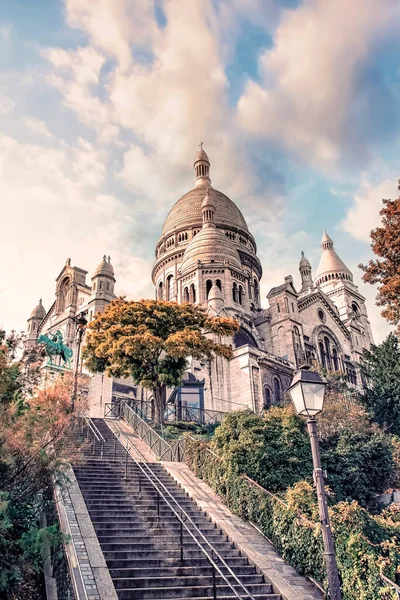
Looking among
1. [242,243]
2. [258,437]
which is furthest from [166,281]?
[258,437]

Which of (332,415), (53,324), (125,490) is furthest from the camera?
(53,324)

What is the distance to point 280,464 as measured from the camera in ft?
51.2

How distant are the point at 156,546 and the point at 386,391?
69.6 feet

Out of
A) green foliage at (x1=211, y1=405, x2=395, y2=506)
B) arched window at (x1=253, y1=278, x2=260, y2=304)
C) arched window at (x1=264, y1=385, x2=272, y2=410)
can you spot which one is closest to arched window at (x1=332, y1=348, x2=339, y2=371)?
arched window at (x1=253, y1=278, x2=260, y2=304)

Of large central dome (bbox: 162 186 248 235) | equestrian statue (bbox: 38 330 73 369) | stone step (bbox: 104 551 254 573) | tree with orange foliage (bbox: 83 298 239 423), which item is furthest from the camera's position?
large central dome (bbox: 162 186 248 235)

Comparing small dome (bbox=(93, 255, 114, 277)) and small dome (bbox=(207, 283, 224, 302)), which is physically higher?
small dome (bbox=(93, 255, 114, 277))

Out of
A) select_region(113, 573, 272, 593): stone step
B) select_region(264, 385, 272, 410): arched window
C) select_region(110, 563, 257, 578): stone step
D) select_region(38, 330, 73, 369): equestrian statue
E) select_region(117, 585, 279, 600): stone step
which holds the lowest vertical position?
select_region(117, 585, 279, 600): stone step

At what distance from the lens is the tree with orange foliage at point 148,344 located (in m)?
24.3

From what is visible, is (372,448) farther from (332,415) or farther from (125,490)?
(125,490)

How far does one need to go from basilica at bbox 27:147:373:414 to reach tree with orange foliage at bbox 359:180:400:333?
41.7 ft

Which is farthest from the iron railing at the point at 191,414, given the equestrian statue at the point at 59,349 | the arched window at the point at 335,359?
the arched window at the point at 335,359

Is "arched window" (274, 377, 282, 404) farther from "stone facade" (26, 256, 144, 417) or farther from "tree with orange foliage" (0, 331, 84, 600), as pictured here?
"tree with orange foliage" (0, 331, 84, 600)

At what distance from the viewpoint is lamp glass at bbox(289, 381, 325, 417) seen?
24.2 ft

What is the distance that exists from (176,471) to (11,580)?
932 cm
